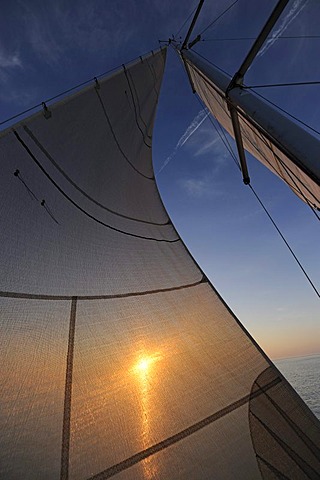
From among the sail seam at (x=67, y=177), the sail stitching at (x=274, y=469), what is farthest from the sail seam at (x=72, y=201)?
the sail stitching at (x=274, y=469)

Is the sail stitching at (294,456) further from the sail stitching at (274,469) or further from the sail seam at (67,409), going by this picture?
the sail seam at (67,409)

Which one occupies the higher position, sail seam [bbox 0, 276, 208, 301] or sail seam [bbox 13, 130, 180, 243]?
sail seam [bbox 13, 130, 180, 243]

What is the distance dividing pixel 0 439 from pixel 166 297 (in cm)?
174

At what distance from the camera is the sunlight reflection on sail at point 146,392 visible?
51.7 inches

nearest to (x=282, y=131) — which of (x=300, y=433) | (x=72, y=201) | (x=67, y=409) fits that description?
(x=72, y=201)

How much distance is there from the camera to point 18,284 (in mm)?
1529

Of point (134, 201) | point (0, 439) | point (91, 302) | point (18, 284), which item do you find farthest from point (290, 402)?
point (134, 201)

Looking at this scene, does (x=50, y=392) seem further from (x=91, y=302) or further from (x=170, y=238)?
(x=170, y=238)

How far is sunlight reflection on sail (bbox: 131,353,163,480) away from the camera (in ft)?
4.31

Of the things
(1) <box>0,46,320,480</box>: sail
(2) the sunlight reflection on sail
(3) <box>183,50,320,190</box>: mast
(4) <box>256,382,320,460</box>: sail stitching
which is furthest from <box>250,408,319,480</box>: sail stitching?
(3) <box>183,50,320,190</box>: mast

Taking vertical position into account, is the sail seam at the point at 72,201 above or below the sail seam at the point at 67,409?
above

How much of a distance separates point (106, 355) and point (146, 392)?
0.31 meters

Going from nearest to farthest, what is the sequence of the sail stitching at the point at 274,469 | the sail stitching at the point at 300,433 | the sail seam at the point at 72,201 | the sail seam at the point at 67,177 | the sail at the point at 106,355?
the sail at the point at 106,355 → the sail stitching at the point at 274,469 → the sail stitching at the point at 300,433 → the sail seam at the point at 72,201 → the sail seam at the point at 67,177

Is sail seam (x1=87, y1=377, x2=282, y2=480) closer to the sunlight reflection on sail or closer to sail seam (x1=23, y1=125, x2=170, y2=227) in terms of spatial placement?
the sunlight reflection on sail
